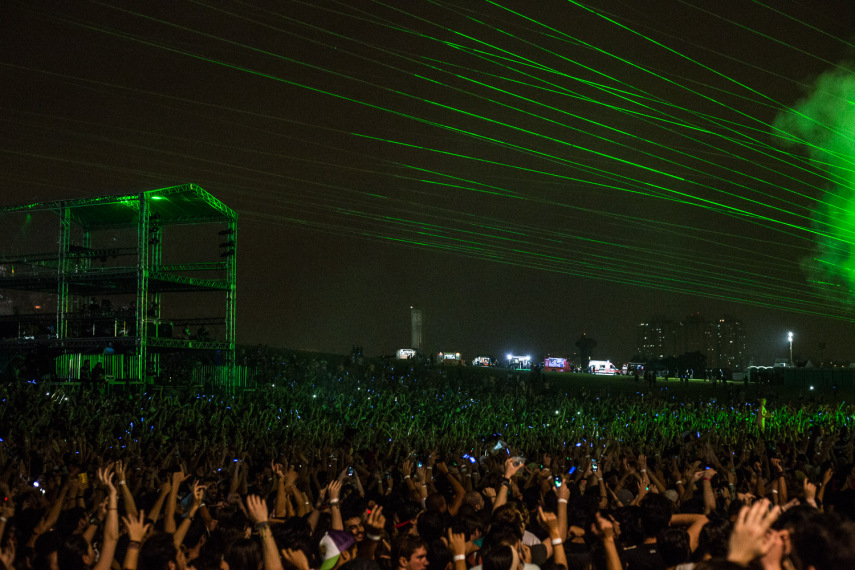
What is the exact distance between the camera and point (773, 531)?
353 cm

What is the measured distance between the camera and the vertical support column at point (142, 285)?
84.2 feet

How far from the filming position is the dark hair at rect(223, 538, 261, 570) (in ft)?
16.1

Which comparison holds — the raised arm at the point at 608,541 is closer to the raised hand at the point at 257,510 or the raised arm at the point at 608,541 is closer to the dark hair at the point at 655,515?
the dark hair at the point at 655,515

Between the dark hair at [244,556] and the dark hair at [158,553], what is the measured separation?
1.97ft

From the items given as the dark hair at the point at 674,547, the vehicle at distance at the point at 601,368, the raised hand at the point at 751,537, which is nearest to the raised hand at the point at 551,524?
the dark hair at the point at 674,547

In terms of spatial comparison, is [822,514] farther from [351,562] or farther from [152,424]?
[152,424]

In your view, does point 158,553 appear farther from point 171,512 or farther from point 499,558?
point 499,558

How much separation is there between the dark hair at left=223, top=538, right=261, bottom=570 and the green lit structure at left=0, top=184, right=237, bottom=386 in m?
21.8

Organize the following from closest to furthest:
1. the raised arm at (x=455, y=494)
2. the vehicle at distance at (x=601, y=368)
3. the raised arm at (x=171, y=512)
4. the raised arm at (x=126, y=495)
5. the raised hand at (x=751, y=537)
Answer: the raised hand at (x=751, y=537)
the raised arm at (x=126, y=495)
the raised arm at (x=171, y=512)
the raised arm at (x=455, y=494)
the vehicle at distance at (x=601, y=368)

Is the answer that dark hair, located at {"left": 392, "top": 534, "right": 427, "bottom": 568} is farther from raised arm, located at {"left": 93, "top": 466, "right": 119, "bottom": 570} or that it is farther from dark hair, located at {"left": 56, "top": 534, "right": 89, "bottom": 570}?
dark hair, located at {"left": 56, "top": 534, "right": 89, "bottom": 570}

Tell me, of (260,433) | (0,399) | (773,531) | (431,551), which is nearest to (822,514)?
(773,531)

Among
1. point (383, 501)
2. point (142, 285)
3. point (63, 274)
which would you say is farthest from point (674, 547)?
point (63, 274)

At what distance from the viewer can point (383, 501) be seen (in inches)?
302

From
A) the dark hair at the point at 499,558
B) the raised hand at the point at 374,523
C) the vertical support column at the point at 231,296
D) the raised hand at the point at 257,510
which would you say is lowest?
the dark hair at the point at 499,558
